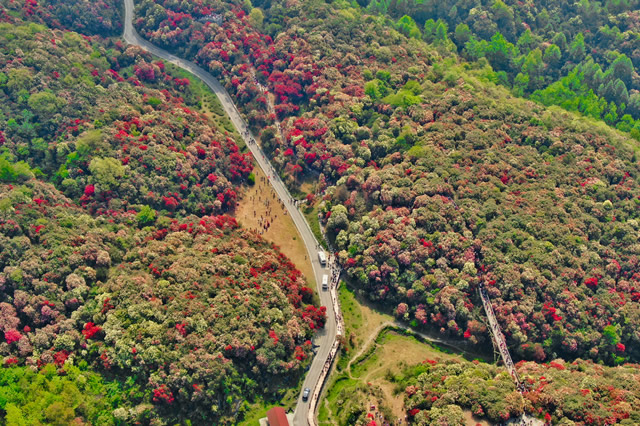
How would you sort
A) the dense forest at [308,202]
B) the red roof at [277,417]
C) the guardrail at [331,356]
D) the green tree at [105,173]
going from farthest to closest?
1. the green tree at [105,173]
2. the guardrail at [331,356]
3. the dense forest at [308,202]
4. the red roof at [277,417]

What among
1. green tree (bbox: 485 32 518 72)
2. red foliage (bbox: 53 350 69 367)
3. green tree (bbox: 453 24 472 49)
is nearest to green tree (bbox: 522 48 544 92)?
green tree (bbox: 485 32 518 72)

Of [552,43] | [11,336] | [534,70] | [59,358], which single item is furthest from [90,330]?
[552,43]

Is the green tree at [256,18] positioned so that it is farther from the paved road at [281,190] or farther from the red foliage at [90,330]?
the red foliage at [90,330]

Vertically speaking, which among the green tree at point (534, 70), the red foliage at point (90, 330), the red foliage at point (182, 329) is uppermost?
the green tree at point (534, 70)

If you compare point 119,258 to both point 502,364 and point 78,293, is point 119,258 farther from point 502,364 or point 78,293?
point 502,364

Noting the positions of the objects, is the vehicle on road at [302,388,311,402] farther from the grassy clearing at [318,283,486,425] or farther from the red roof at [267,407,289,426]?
the red roof at [267,407,289,426]

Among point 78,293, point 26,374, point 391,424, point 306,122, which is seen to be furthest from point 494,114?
point 26,374

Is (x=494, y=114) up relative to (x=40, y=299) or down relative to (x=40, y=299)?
up

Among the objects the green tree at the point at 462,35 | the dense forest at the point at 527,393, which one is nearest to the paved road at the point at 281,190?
the dense forest at the point at 527,393

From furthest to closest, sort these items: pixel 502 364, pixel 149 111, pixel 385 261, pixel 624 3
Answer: pixel 624 3
pixel 149 111
pixel 385 261
pixel 502 364
